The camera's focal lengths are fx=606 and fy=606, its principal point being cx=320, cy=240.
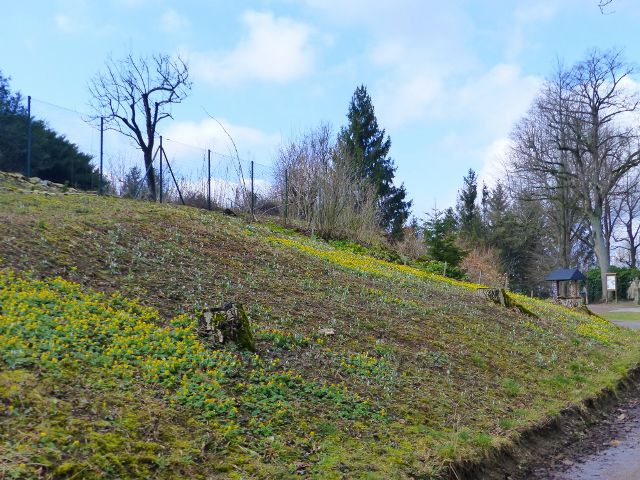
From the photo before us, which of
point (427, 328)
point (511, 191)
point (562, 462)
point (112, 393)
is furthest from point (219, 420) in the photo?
point (511, 191)

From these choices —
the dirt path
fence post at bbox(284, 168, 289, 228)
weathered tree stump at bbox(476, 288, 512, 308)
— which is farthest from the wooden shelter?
the dirt path

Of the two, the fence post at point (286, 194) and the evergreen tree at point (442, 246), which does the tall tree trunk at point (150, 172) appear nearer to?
the fence post at point (286, 194)

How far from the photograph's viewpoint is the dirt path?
6.17 meters

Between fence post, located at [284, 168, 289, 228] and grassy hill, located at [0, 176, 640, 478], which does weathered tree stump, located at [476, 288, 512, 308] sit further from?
fence post, located at [284, 168, 289, 228]

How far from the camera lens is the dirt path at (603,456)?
20.2 feet

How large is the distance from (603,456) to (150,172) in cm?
1656

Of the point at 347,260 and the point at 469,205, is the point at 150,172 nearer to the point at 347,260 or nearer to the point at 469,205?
the point at 347,260

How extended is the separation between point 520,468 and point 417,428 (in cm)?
120

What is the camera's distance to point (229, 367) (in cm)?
593

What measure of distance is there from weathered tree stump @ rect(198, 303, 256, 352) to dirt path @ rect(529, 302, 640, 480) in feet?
10.8

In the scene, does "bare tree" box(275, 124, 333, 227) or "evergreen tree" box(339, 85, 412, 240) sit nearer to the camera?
"bare tree" box(275, 124, 333, 227)

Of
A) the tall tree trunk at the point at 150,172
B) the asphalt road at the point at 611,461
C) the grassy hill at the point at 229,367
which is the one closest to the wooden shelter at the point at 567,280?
the grassy hill at the point at 229,367

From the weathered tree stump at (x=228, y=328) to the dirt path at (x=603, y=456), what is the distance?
10.8 feet

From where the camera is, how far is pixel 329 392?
6.22 meters
